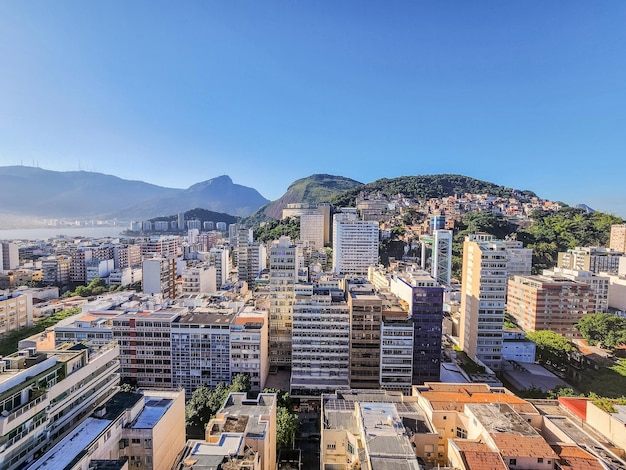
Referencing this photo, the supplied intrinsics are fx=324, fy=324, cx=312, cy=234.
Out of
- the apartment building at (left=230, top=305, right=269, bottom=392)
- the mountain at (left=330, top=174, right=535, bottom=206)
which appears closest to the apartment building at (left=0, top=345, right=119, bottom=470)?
the apartment building at (left=230, top=305, right=269, bottom=392)

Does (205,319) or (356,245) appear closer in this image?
(205,319)

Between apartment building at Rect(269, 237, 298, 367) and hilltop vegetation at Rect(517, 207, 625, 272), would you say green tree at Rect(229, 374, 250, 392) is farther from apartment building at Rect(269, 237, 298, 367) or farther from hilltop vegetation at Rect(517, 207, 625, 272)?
hilltop vegetation at Rect(517, 207, 625, 272)

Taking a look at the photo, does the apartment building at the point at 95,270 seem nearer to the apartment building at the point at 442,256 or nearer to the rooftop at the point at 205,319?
the rooftop at the point at 205,319

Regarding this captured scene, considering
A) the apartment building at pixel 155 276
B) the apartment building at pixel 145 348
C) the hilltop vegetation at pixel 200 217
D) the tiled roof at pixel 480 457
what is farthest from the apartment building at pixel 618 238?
the hilltop vegetation at pixel 200 217

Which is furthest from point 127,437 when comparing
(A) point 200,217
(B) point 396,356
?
(A) point 200,217

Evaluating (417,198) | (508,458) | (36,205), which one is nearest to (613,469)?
(508,458)

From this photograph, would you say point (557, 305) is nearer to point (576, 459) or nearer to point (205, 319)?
point (576, 459)
